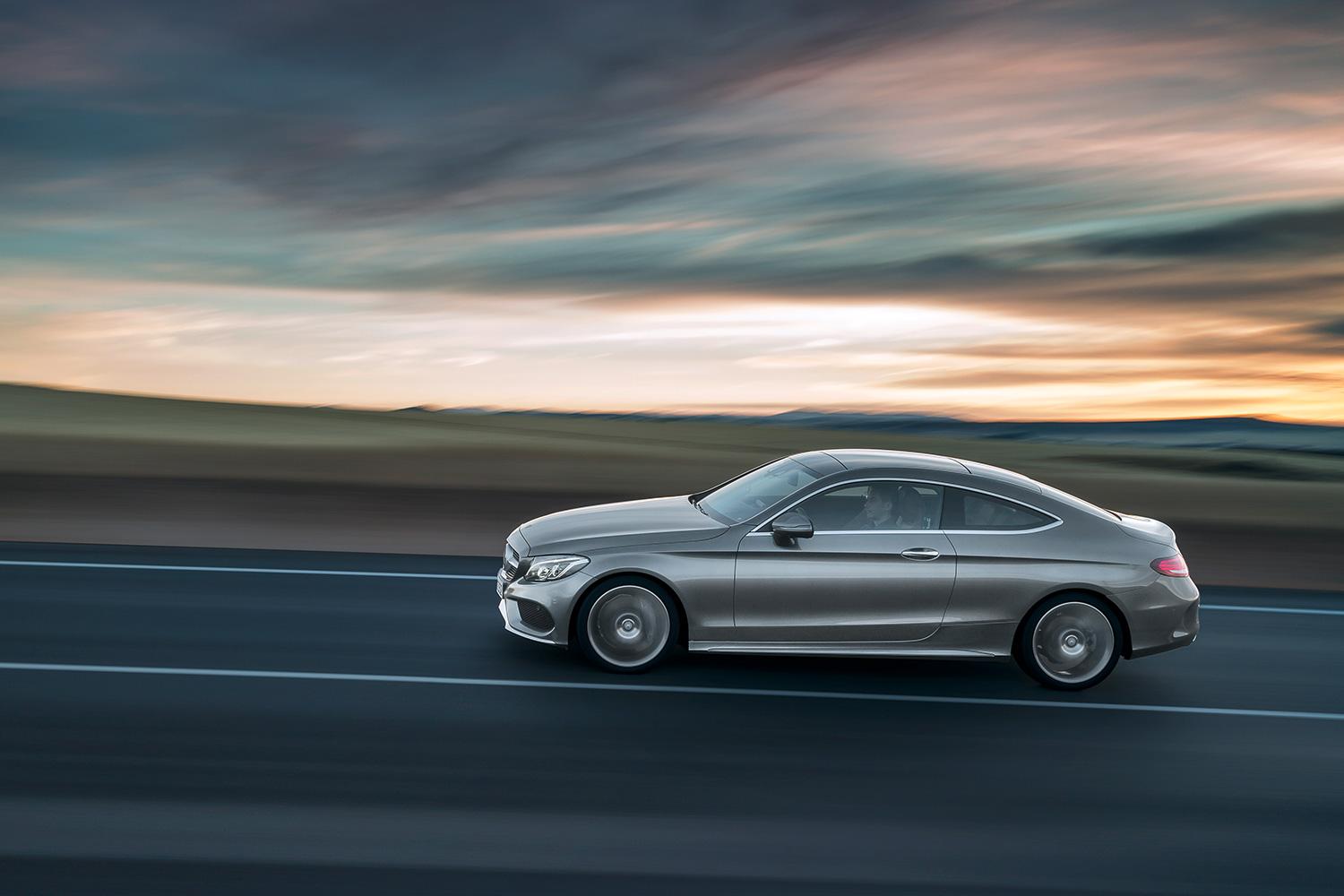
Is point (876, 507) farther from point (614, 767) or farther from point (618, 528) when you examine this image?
point (614, 767)

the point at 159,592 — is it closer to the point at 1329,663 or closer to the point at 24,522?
the point at 24,522

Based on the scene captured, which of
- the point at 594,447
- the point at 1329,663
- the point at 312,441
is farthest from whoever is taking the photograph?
the point at 312,441

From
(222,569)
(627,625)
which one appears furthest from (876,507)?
(222,569)

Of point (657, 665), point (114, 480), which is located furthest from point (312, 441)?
point (657, 665)

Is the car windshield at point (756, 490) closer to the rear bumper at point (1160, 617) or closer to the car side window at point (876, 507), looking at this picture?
the car side window at point (876, 507)

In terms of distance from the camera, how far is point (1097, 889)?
520cm

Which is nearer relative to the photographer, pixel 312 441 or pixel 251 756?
pixel 251 756

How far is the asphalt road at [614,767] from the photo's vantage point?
5238 mm

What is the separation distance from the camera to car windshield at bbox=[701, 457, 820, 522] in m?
8.38

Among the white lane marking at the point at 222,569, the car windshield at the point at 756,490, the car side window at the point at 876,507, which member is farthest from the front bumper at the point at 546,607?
the white lane marking at the point at 222,569

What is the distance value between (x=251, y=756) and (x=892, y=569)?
13.1ft

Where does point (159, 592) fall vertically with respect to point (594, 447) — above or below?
below

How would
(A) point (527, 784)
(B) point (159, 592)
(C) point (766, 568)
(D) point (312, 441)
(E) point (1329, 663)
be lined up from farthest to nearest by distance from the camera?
1. (D) point (312, 441)
2. (B) point (159, 592)
3. (E) point (1329, 663)
4. (C) point (766, 568)
5. (A) point (527, 784)

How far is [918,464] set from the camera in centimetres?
853
